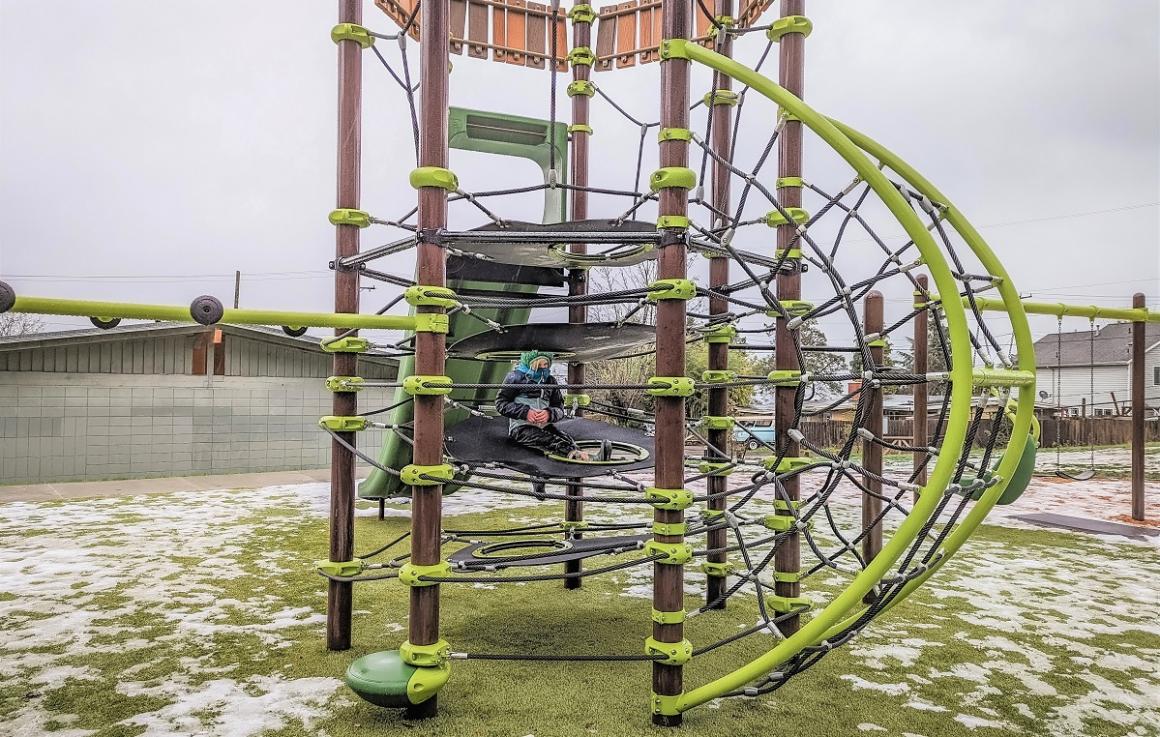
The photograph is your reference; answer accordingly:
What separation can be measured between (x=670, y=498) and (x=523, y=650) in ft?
5.76

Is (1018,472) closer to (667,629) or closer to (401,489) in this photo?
(667,629)

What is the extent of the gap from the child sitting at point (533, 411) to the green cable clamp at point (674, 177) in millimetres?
1721

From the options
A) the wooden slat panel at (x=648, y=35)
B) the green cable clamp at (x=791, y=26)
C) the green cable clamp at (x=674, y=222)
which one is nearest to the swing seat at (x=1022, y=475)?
the green cable clamp at (x=674, y=222)

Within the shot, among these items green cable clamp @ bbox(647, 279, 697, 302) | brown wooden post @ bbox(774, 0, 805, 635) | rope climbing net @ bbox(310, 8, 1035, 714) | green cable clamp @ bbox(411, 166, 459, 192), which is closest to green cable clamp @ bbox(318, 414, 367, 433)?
rope climbing net @ bbox(310, 8, 1035, 714)

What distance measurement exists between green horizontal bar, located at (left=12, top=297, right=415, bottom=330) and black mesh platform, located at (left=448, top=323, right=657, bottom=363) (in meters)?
1.03

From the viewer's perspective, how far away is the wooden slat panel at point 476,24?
24.9 ft

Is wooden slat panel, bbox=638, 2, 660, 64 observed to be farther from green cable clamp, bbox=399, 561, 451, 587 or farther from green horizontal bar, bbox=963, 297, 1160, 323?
green cable clamp, bbox=399, 561, 451, 587

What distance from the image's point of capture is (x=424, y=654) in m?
3.41

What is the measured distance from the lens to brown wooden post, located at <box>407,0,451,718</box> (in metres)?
3.45

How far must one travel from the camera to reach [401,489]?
8867mm

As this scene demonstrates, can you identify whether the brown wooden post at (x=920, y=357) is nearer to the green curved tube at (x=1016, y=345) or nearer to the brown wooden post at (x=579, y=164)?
the brown wooden post at (x=579, y=164)

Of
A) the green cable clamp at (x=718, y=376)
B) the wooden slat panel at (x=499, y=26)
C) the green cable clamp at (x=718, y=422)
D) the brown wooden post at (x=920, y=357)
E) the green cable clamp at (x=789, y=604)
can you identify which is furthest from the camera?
the wooden slat panel at (x=499, y=26)

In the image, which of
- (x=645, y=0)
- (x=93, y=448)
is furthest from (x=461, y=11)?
(x=93, y=448)

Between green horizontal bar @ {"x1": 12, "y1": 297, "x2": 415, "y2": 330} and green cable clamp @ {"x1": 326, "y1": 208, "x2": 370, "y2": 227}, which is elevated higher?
green cable clamp @ {"x1": 326, "y1": 208, "x2": 370, "y2": 227}
